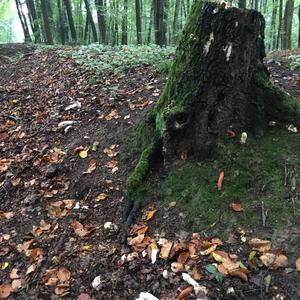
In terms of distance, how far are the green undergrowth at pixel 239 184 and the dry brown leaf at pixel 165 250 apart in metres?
0.30

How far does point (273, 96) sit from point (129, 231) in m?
2.22

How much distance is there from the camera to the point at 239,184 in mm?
3650

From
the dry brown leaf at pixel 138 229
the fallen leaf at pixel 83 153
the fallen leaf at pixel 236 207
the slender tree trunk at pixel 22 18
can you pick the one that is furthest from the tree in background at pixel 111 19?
the dry brown leaf at pixel 138 229

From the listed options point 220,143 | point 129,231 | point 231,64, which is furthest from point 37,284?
point 231,64

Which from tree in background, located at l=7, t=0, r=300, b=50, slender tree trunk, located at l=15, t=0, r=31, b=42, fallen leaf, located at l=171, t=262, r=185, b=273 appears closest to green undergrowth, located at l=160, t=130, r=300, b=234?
fallen leaf, located at l=171, t=262, r=185, b=273

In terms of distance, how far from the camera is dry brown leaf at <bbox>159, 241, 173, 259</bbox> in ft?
10.6

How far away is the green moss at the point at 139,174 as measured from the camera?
13.1ft

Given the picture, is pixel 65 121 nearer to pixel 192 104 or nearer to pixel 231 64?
pixel 192 104

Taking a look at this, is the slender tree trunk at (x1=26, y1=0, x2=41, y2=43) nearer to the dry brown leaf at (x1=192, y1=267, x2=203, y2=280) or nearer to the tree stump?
the tree stump

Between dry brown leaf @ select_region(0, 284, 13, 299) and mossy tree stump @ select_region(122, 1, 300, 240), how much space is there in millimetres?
1332

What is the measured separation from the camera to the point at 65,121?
19.9ft

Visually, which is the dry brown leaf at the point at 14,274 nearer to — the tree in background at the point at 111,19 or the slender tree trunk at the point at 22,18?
the tree in background at the point at 111,19

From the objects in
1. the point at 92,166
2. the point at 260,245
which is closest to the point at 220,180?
the point at 260,245

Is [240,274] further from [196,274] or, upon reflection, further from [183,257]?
[183,257]
